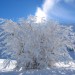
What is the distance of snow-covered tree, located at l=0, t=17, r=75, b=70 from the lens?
1246cm

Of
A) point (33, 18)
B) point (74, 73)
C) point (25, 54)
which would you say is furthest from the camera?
point (33, 18)

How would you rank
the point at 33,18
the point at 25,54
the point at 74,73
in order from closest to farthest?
the point at 74,73
the point at 25,54
the point at 33,18

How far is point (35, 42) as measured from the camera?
1256 centimetres

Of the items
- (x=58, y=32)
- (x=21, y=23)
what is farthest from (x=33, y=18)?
(x=58, y=32)

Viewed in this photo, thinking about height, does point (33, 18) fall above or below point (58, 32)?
above

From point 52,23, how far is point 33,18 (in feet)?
3.93

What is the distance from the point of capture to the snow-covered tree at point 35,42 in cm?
1246

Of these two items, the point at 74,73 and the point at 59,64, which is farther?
the point at 59,64

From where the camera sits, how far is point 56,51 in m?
12.9

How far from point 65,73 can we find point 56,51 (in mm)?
3039

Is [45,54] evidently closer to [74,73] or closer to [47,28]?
[47,28]

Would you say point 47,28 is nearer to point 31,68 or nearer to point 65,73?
point 31,68

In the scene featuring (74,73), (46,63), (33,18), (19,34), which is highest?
(33,18)

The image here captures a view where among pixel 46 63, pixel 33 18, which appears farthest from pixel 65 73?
pixel 33 18
